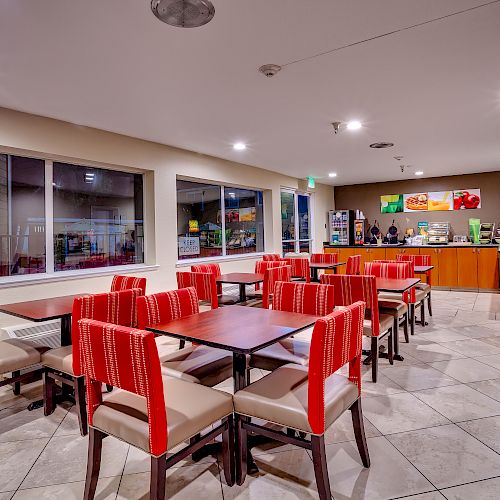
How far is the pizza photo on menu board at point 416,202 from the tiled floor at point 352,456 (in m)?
6.15

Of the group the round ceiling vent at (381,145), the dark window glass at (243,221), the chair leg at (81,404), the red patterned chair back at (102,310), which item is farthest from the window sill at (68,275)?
the round ceiling vent at (381,145)

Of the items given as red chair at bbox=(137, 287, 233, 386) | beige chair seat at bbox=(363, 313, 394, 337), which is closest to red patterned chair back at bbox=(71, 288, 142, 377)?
red chair at bbox=(137, 287, 233, 386)

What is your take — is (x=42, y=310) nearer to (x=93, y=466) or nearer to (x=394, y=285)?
(x=93, y=466)

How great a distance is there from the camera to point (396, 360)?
387 cm

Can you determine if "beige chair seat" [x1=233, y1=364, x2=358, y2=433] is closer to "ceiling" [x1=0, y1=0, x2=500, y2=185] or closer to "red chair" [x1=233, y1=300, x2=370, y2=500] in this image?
"red chair" [x1=233, y1=300, x2=370, y2=500]

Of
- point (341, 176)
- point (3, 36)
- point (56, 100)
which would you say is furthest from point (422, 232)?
point (3, 36)

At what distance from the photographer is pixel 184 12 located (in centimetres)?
218

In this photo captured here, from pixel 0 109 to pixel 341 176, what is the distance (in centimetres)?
639

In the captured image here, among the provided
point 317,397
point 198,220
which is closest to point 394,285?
point 317,397

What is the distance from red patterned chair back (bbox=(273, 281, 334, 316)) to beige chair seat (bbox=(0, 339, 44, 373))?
1872 mm

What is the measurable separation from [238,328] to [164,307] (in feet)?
2.19

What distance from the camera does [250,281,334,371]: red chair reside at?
98.6 inches

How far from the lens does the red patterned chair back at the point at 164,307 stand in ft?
8.22

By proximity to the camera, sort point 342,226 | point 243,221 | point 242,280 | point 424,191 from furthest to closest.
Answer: point 342,226 → point 424,191 → point 243,221 → point 242,280
